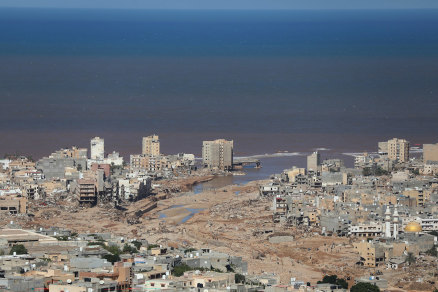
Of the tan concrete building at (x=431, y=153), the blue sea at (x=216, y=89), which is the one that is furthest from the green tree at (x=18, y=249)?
the blue sea at (x=216, y=89)

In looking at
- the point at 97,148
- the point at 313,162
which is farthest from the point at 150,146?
the point at 313,162

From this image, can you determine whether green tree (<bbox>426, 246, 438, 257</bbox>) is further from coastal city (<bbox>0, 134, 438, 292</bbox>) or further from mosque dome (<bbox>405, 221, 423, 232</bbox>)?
mosque dome (<bbox>405, 221, 423, 232</bbox>)

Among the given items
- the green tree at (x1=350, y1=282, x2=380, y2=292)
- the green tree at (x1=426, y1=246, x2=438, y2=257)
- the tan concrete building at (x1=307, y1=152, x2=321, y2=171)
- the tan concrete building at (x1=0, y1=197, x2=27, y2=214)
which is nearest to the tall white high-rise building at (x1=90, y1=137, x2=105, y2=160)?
the tan concrete building at (x1=307, y1=152, x2=321, y2=171)

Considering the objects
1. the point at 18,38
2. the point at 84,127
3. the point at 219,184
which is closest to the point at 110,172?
the point at 219,184

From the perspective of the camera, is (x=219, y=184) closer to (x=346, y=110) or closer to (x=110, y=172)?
(x=110, y=172)

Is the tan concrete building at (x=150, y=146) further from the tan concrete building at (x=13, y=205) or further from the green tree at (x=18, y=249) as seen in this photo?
the green tree at (x=18, y=249)
